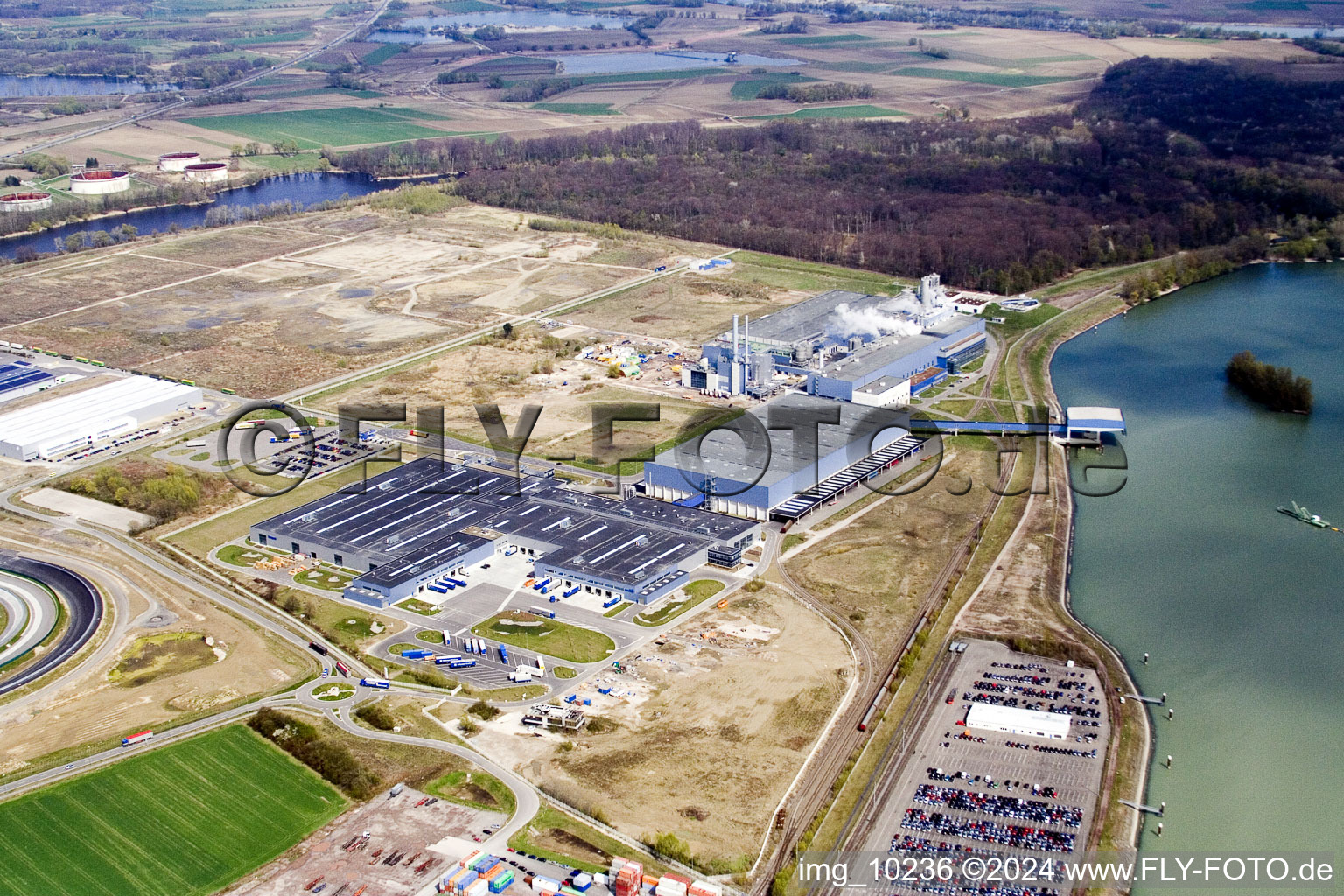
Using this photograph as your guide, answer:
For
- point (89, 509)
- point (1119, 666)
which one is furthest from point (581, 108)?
point (1119, 666)

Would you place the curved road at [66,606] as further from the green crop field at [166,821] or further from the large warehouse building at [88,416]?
the large warehouse building at [88,416]

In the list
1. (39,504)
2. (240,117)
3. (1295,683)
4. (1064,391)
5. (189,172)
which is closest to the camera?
(1295,683)

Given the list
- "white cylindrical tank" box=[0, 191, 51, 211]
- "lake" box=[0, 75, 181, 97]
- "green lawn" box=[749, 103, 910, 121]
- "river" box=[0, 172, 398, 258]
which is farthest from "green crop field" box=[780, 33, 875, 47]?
"white cylindrical tank" box=[0, 191, 51, 211]

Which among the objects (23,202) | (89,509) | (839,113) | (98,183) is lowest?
(89,509)

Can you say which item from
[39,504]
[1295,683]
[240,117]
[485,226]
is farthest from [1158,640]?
[240,117]

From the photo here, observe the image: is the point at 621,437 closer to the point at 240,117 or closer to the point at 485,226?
the point at 485,226

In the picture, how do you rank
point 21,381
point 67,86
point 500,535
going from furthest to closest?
1. point 67,86
2. point 21,381
3. point 500,535

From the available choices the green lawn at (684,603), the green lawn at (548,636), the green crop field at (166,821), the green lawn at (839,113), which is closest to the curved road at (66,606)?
the green crop field at (166,821)

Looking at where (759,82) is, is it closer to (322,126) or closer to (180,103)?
(322,126)
